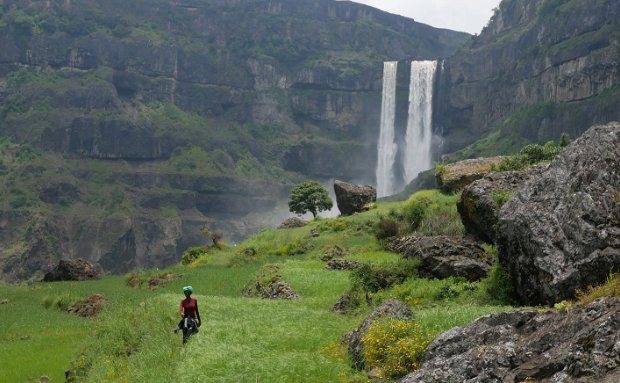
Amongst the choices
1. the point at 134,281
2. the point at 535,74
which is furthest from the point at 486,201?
the point at 535,74

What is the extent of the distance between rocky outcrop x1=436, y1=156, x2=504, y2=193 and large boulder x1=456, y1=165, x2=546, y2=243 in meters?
13.3

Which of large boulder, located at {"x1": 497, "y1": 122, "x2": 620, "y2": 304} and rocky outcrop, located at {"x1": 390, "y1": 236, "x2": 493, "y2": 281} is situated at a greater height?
large boulder, located at {"x1": 497, "y1": 122, "x2": 620, "y2": 304}

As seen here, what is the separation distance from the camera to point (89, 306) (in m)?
38.4

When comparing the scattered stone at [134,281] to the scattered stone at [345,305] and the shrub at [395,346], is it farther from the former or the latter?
the shrub at [395,346]

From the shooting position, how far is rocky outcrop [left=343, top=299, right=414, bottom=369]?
14.1 meters

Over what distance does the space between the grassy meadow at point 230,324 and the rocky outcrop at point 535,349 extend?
11.4 ft

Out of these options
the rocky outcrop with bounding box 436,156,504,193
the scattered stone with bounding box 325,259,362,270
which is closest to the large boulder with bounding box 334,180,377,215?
the rocky outcrop with bounding box 436,156,504,193

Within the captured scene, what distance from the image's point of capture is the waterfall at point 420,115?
15712 cm

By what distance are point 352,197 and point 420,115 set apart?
93770mm

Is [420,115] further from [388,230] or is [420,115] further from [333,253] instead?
[333,253]

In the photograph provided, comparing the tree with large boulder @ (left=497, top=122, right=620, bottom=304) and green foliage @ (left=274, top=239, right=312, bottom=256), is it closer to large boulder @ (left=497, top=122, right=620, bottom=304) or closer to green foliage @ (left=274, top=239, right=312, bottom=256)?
green foliage @ (left=274, top=239, right=312, bottom=256)

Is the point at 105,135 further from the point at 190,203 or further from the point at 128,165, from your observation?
the point at 190,203

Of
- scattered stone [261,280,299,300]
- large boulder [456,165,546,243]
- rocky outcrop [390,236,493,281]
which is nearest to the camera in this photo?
rocky outcrop [390,236,493,281]

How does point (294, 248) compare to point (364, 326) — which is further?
point (294, 248)
